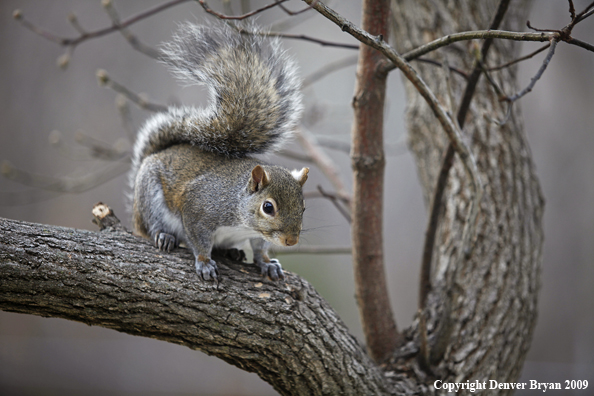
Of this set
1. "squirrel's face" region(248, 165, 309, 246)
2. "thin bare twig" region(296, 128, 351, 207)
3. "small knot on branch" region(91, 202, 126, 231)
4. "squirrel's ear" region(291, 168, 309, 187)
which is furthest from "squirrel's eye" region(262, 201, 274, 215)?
"thin bare twig" region(296, 128, 351, 207)

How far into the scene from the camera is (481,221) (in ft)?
6.68

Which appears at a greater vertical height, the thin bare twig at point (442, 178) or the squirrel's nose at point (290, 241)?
the thin bare twig at point (442, 178)

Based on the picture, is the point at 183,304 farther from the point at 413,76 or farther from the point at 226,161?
the point at 413,76

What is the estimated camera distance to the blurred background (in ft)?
12.7

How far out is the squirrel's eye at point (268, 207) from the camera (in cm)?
172

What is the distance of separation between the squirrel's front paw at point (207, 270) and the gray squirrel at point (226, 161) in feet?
0.07

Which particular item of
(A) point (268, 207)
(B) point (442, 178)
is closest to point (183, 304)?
(A) point (268, 207)

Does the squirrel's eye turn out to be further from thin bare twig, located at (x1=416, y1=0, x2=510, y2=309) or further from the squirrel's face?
thin bare twig, located at (x1=416, y1=0, x2=510, y2=309)

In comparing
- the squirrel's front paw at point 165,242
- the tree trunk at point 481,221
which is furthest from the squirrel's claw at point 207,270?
the tree trunk at point 481,221

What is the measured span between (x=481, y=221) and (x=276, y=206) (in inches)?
39.0

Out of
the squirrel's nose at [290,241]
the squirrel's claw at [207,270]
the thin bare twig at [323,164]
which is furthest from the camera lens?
the thin bare twig at [323,164]

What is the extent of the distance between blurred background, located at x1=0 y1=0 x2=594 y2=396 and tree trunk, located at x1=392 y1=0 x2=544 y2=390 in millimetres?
1336

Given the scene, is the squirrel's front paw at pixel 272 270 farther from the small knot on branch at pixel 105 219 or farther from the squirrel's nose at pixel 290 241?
the small knot on branch at pixel 105 219

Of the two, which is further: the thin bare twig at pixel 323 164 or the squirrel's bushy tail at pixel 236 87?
the thin bare twig at pixel 323 164
